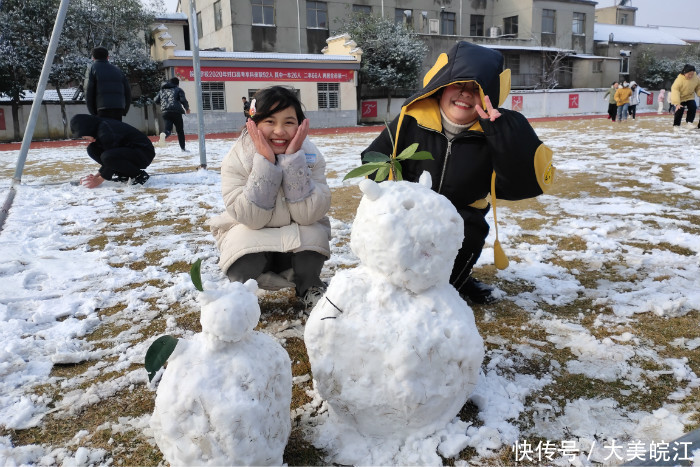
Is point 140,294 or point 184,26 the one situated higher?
point 184,26

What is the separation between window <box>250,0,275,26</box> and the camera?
Result: 79.0 feet

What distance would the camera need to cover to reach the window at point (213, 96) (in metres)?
19.5

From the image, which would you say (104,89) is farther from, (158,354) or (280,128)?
(158,354)

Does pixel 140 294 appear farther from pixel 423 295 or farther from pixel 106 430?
pixel 423 295

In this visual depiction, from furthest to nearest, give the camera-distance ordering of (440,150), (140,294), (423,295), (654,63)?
(654,63) → (140,294) → (440,150) → (423,295)

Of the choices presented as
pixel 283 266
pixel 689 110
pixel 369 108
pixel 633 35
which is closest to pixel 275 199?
pixel 283 266

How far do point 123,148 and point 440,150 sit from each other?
5381 mm

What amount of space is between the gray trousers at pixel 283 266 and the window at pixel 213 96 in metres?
18.2

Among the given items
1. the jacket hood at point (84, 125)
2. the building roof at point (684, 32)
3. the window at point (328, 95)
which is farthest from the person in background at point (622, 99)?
the building roof at point (684, 32)

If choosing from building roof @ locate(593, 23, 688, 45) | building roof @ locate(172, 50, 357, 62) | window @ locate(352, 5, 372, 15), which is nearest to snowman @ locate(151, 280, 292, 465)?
building roof @ locate(172, 50, 357, 62)

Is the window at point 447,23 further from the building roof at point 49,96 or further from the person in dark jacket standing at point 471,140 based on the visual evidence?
the person in dark jacket standing at point 471,140

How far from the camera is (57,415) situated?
2.00 metres

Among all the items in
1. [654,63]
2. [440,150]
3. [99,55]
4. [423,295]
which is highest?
[654,63]

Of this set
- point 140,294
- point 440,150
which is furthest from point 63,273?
point 440,150
